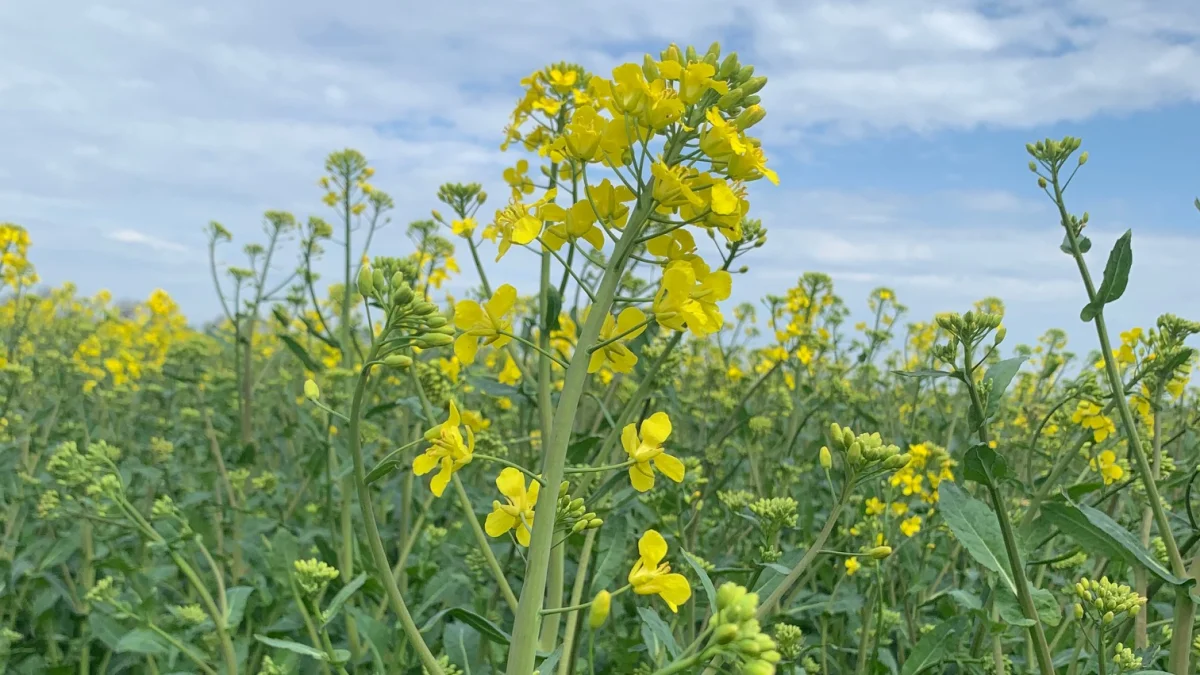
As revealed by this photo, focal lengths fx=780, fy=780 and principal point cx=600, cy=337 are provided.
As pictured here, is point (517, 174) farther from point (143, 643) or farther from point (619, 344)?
point (143, 643)

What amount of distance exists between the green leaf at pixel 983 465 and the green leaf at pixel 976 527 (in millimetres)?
274

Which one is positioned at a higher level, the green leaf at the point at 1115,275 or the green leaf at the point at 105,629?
the green leaf at the point at 1115,275

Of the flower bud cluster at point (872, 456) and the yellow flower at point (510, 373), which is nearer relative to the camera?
the flower bud cluster at point (872, 456)

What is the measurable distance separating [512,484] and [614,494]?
5.70 feet

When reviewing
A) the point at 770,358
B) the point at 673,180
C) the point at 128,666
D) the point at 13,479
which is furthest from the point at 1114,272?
the point at 13,479

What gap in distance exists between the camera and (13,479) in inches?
160

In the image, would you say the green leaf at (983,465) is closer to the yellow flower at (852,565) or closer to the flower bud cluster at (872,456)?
the flower bud cluster at (872,456)


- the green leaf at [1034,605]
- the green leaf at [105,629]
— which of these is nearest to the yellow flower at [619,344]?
the green leaf at [1034,605]

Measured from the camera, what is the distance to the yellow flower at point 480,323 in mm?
1567

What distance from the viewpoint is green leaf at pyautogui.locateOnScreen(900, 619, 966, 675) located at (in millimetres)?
2117

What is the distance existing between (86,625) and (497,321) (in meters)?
2.93

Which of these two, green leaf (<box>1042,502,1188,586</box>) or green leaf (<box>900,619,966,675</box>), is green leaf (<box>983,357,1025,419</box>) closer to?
green leaf (<box>1042,502,1188,586</box>)

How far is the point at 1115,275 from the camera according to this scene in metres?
1.90

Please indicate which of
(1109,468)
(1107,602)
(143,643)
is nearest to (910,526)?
(1109,468)
